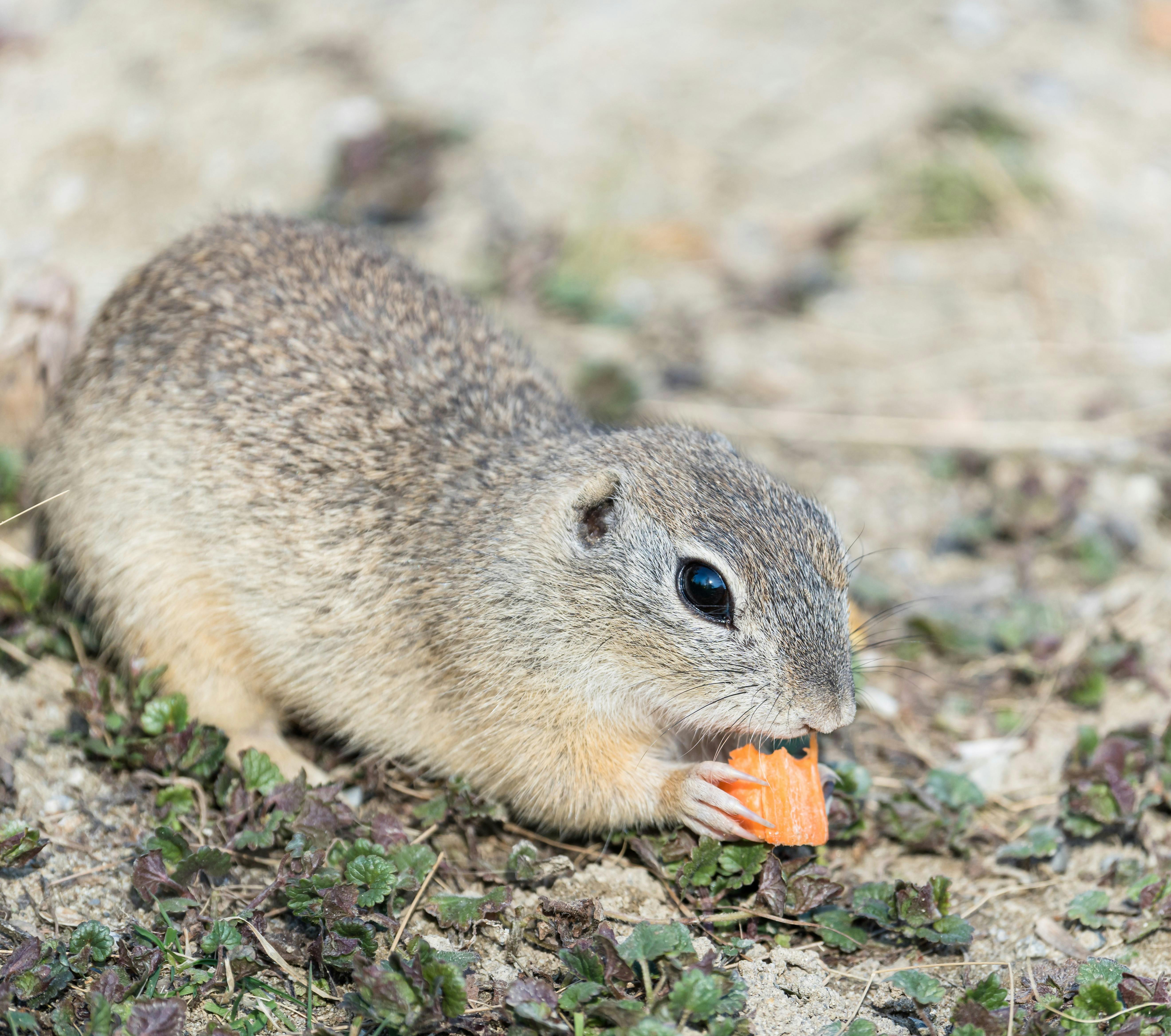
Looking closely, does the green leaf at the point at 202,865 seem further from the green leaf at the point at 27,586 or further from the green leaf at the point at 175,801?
the green leaf at the point at 27,586

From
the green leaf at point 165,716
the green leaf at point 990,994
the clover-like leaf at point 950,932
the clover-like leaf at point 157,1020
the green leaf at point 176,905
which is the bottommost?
the clover-like leaf at point 950,932

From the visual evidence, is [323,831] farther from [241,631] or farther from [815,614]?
[815,614]

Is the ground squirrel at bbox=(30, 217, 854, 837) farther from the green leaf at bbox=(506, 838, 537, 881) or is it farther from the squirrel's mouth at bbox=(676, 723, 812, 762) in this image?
the green leaf at bbox=(506, 838, 537, 881)

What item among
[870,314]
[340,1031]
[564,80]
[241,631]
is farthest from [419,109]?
[340,1031]

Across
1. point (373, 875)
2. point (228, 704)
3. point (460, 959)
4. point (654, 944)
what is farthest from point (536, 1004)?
point (228, 704)

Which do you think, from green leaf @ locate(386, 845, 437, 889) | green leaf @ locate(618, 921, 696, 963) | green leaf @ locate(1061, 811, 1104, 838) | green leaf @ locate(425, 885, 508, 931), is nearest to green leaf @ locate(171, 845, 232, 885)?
green leaf @ locate(386, 845, 437, 889)

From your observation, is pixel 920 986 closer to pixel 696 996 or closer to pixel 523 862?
pixel 696 996

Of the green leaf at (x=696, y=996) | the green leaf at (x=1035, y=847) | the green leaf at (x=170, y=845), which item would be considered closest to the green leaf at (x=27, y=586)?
the green leaf at (x=170, y=845)
